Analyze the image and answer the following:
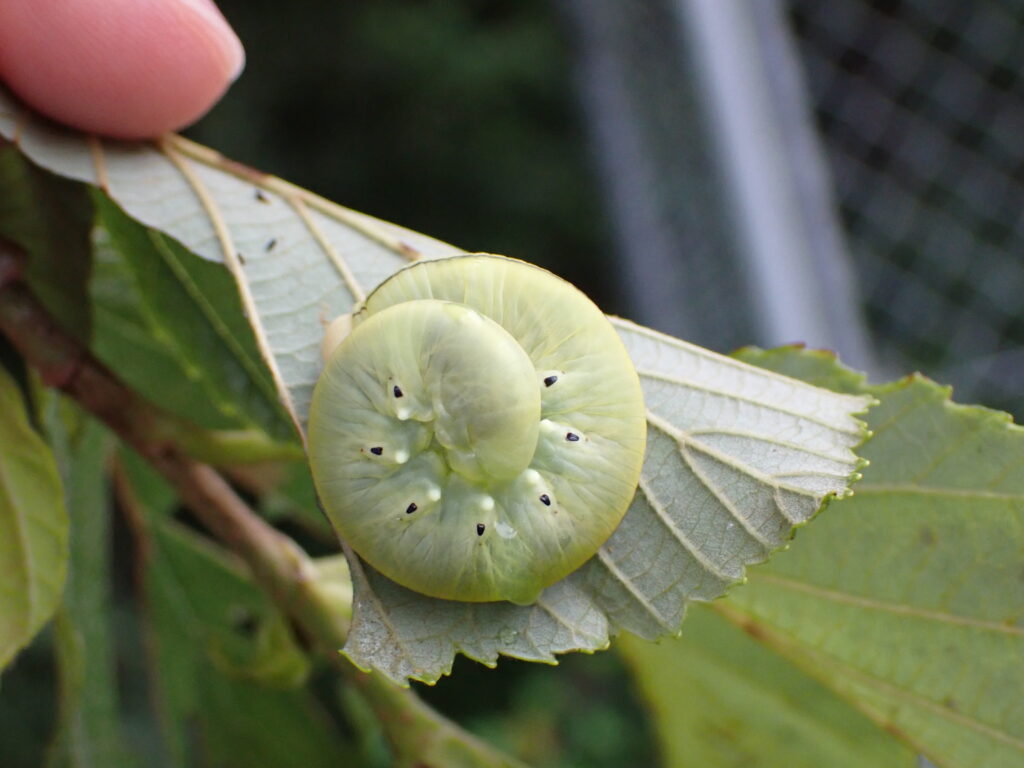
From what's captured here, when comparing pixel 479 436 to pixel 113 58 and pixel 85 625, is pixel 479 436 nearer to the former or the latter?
pixel 113 58

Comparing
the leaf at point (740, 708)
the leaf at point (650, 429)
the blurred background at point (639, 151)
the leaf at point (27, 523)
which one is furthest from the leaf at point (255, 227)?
the blurred background at point (639, 151)

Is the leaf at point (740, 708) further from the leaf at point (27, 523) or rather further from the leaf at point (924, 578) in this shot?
the leaf at point (27, 523)

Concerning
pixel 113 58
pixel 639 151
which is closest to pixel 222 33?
pixel 113 58

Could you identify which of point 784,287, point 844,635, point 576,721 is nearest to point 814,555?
point 844,635

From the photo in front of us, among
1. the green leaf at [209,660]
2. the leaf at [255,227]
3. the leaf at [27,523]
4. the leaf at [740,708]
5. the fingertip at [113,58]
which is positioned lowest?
the green leaf at [209,660]

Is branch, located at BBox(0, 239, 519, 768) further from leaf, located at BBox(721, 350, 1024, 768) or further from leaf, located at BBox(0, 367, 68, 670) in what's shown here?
leaf, located at BBox(721, 350, 1024, 768)

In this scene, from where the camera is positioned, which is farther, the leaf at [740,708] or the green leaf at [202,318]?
the leaf at [740,708]
